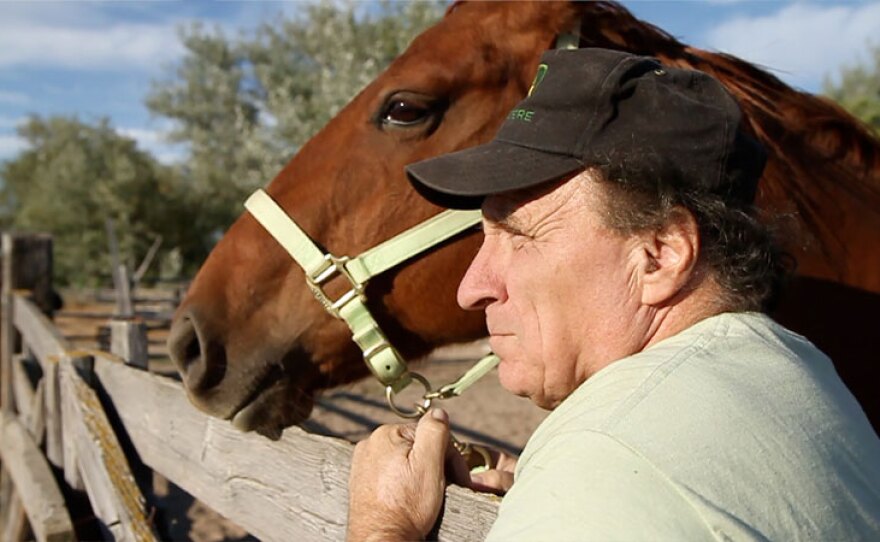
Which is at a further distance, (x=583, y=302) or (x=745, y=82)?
(x=745, y=82)

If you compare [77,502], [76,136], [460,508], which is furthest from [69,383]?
[76,136]

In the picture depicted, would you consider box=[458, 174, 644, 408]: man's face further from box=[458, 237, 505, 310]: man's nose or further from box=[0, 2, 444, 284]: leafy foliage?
box=[0, 2, 444, 284]: leafy foliage

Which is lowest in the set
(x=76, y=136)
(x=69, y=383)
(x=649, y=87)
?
(x=69, y=383)

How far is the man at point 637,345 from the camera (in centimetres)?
86

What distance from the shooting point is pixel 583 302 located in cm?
117

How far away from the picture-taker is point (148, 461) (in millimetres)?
2961

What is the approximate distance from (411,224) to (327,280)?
298mm

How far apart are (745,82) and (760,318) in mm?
1579

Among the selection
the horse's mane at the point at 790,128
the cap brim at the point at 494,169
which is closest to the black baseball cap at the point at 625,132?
the cap brim at the point at 494,169

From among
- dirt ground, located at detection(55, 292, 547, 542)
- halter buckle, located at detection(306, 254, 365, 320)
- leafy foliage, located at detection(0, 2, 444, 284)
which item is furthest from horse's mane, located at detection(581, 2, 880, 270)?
leafy foliage, located at detection(0, 2, 444, 284)

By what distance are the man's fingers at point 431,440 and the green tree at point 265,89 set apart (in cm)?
1326

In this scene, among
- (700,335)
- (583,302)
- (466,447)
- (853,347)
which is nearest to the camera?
(700,335)

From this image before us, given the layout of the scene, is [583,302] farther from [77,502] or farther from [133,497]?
[77,502]

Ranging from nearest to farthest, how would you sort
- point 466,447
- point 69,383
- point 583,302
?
point 583,302, point 466,447, point 69,383
